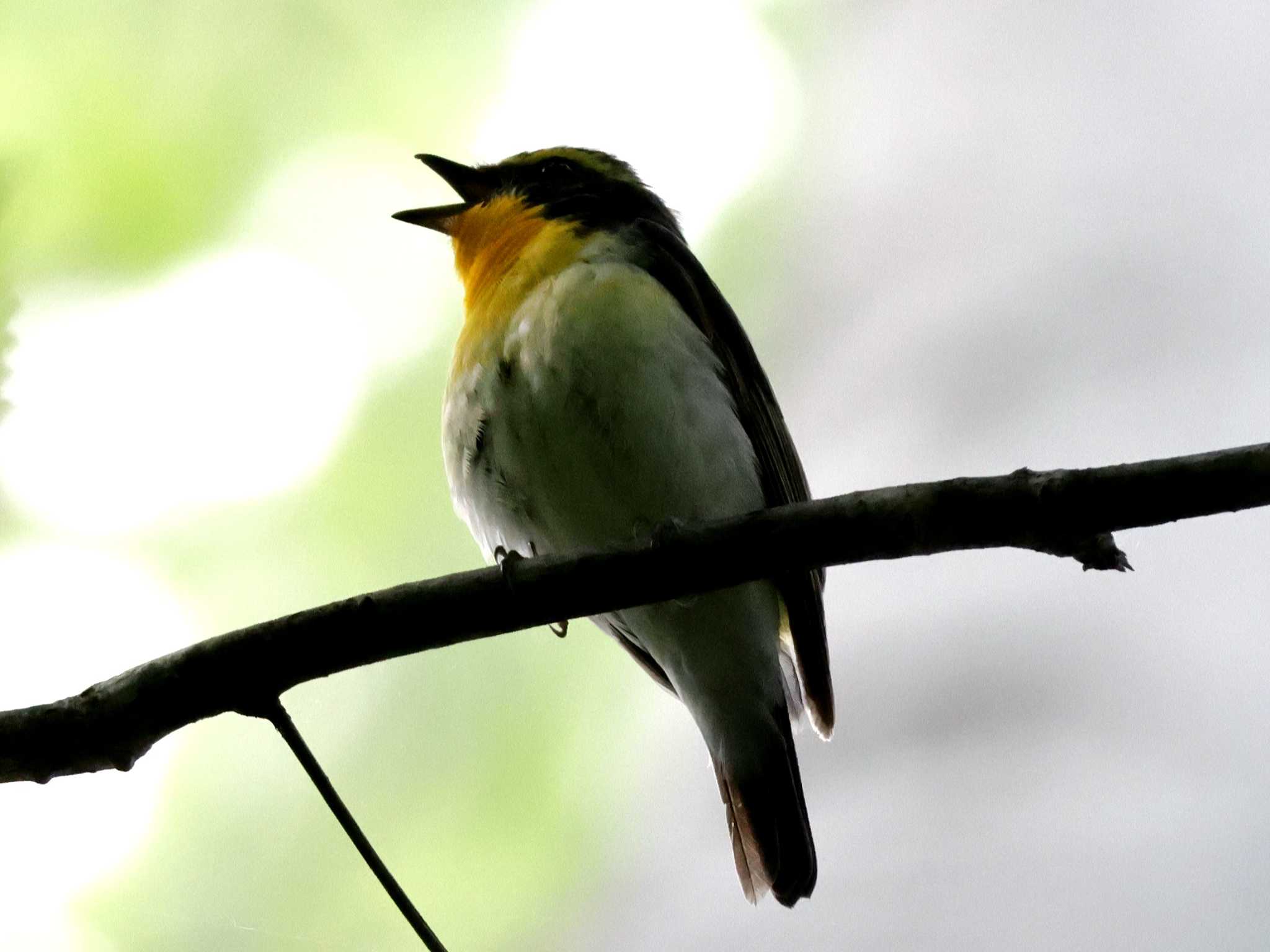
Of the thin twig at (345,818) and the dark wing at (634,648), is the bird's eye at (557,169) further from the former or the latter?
the thin twig at (345,818)

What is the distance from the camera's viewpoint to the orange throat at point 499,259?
293cm

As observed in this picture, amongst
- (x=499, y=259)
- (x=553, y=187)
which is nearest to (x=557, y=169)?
(x=553, y=187)

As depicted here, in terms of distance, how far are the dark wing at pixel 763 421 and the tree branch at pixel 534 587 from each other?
0.96 meters

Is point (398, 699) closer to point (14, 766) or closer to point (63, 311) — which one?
point (63, 311)

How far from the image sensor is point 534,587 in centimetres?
198

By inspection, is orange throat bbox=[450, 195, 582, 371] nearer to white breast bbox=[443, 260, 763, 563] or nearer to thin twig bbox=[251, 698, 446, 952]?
white breast bbox=[443, 260, 763, 563]

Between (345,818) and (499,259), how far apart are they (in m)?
1.72

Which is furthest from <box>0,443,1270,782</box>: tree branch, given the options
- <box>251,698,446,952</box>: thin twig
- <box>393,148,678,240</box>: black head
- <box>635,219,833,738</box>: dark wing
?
<box>393,148,678,240</box>: black head

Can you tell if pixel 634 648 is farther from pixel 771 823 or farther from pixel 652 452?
pixel 652 452

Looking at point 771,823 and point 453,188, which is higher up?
point 453,188

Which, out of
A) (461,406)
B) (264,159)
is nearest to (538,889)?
(461,406)

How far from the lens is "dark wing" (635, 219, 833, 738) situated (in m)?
2.95

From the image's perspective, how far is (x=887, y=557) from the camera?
190 centimetres

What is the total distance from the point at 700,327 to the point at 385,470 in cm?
120
